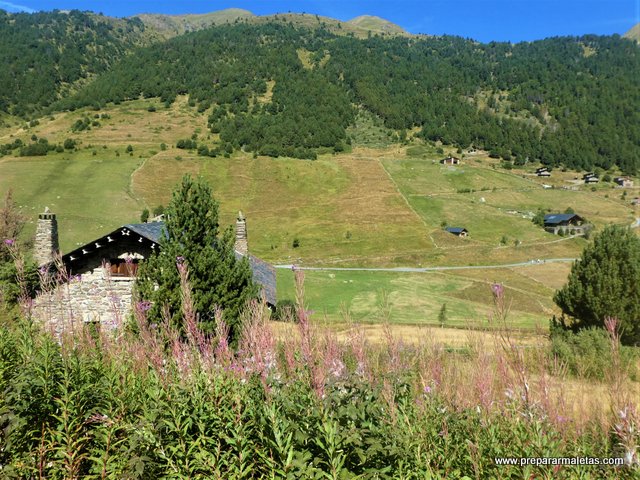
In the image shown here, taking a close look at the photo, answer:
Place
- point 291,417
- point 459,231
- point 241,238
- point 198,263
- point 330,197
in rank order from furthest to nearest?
point 330,197 < point 459,231 < point 241,238 < point 198,263 < point 291,417

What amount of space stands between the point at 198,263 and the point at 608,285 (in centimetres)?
2435

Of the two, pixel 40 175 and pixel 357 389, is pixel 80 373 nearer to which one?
pixel 357 389

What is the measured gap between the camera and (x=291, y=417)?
427 centimetres

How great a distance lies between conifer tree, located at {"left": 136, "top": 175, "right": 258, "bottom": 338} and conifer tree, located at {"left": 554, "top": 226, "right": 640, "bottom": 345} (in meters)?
21.8

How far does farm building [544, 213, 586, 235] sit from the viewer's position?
309ft

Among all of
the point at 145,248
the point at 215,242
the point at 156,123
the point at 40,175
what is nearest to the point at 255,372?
the point at 215,242

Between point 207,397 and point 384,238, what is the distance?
85.2m

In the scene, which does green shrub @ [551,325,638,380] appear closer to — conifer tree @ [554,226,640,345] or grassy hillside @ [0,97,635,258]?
conifer tree @ [554,226,640,345]

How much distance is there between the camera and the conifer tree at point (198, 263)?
14.4 metres

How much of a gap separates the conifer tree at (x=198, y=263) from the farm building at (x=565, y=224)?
311 feet

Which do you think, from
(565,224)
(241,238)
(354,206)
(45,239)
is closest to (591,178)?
(565,224)

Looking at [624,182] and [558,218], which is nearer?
[558,218]

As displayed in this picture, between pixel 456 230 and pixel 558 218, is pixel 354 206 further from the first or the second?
pixel 558 218

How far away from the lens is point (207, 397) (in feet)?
15.7
